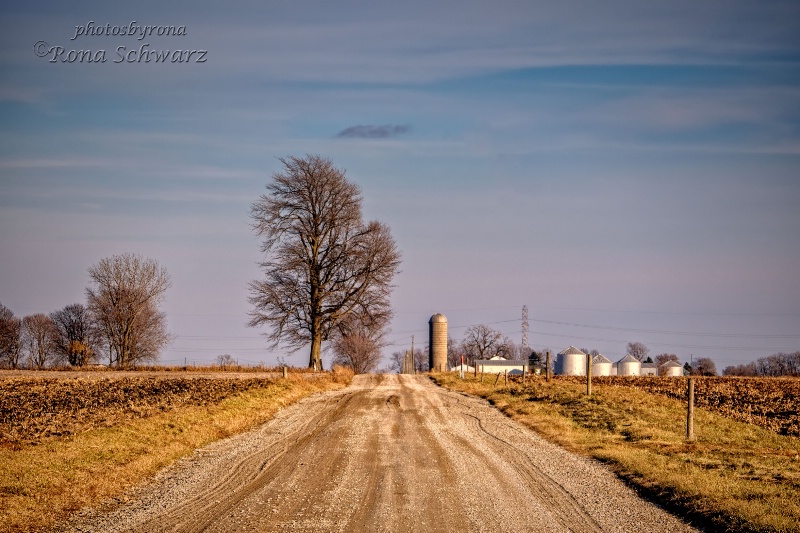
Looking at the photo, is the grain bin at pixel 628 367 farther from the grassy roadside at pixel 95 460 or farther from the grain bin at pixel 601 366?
the grassy roadside at pixel 95 460

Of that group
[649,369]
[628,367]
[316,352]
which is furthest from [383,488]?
[649,369]

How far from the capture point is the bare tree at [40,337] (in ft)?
299

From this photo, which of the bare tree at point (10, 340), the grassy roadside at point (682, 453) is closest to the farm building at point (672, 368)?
the grassy roadside at point (682, 453)

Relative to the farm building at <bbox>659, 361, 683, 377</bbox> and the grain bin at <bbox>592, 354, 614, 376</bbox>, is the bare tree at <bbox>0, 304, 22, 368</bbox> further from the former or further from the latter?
the farm building at <bbox>659, 361, 683, 377</bbox>

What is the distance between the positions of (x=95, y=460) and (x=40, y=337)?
3556 inches

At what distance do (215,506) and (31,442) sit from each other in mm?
6191

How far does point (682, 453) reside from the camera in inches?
646

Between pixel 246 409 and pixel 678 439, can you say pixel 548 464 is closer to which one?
pixel 678 439

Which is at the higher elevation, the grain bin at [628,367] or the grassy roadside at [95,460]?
the grassy roadside at [95,460]

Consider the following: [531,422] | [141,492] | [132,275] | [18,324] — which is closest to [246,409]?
[531,422]

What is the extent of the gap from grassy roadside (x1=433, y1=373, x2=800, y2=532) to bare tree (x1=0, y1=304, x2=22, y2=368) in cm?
7827

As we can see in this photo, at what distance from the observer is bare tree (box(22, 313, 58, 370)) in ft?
299

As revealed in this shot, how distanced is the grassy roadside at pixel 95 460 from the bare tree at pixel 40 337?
259ft

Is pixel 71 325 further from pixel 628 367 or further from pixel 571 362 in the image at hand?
pixel 628 367
